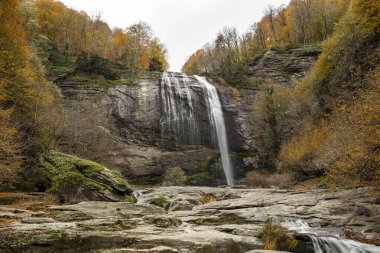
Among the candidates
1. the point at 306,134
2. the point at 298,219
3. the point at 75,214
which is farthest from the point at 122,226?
the point at 306,134

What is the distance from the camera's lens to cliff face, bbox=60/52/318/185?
34625 millimetres

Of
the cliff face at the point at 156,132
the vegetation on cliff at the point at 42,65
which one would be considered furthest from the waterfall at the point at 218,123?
the vegetation on cliff at the point at 42,65

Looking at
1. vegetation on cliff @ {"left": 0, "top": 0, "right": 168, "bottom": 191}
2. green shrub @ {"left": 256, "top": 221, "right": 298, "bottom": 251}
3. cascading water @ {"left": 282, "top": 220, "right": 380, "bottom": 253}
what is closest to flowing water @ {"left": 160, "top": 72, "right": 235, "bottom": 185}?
vegetation on cliff @ {"left": 0, "top": 0, "right": 168, "bottom": 191}

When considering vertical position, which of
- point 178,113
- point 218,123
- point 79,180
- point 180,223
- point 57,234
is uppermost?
point 178,113

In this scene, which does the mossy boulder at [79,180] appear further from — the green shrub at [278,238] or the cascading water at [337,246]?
the cascading water at [337,246]

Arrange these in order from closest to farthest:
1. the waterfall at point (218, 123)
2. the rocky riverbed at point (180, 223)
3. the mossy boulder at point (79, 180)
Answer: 1. the rocky riverbed at point (180, 223)
2. the mossy boulder at point (79, 180)
3. the waterfall at point (218, 123)

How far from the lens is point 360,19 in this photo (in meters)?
25.8

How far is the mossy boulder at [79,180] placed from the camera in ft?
55.2

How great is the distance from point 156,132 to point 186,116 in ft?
14.3

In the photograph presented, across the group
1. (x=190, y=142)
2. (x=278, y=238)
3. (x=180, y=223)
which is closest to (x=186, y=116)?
(x=190, y=142)

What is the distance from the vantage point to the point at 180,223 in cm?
1243

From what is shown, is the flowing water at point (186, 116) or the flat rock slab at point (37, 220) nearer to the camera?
the flat rock slab at point (37, 220)

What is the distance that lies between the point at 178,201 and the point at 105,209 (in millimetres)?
5591

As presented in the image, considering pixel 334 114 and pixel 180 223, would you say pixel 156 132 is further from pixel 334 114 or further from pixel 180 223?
pixel 180 223
